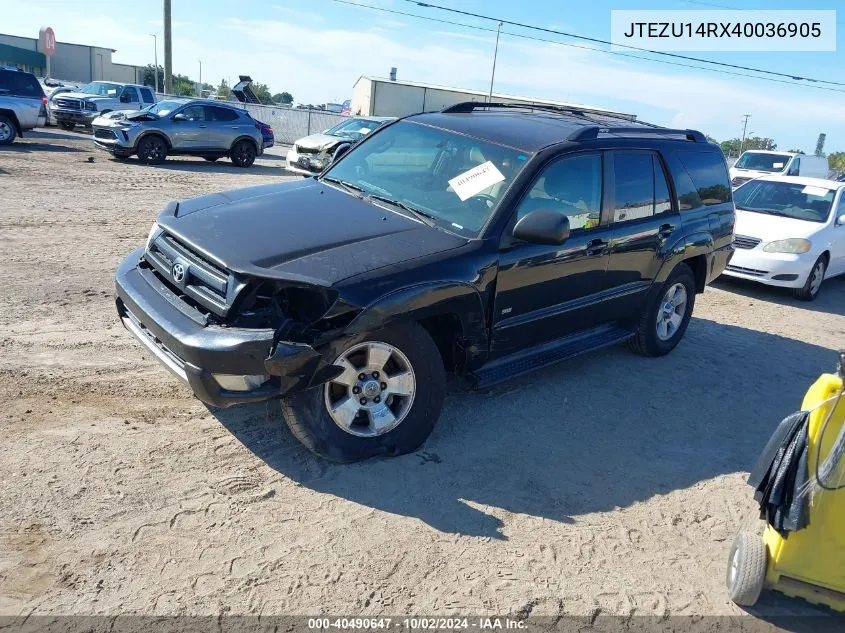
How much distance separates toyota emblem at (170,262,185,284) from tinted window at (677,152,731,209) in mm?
4250

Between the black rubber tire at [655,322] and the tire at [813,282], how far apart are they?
3.75m

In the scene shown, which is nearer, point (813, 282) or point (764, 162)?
point (813, 282)

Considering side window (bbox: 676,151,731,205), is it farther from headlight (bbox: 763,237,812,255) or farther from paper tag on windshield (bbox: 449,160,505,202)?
headlight (bbox: 763,237,812,255)

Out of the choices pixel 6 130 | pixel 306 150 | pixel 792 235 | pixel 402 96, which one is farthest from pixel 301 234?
pixel 402 96

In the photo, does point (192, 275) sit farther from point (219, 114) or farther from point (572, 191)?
point (219, 114)

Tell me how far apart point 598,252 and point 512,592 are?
274 cm

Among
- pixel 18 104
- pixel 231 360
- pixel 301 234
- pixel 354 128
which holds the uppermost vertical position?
pixel 354 128

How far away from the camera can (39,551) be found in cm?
292

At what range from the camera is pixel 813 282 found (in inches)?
363

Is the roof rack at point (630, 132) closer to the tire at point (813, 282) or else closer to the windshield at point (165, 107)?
the tire at point (813, 282)

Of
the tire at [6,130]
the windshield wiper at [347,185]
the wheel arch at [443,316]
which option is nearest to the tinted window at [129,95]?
the tire at [6,130]

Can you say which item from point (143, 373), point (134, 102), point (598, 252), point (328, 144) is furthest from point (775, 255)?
point (134, 102)

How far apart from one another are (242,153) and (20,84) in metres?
5.69

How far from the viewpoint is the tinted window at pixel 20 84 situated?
16922 mm
